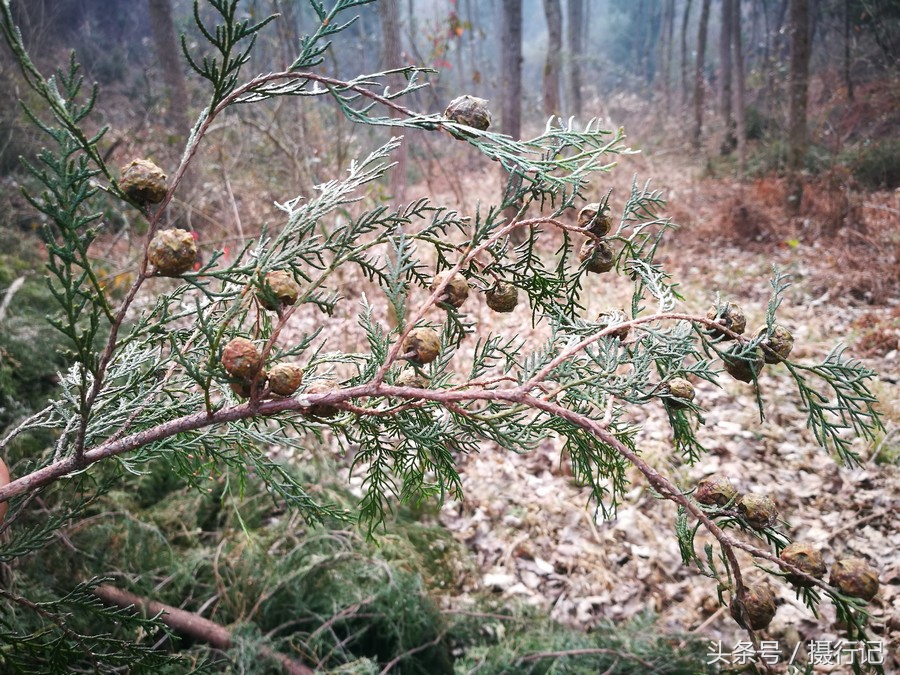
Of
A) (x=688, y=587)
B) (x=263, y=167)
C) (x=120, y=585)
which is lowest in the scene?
(x=688, y=587)

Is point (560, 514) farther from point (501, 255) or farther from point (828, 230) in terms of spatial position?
point (828, 230)

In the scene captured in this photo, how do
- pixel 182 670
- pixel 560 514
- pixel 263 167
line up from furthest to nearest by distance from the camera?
1. pixel 263 167
2. pixel 560 514
3. pixel 182 670

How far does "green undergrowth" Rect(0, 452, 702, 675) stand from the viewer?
185cm

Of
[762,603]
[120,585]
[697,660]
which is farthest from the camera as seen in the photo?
[120,585]

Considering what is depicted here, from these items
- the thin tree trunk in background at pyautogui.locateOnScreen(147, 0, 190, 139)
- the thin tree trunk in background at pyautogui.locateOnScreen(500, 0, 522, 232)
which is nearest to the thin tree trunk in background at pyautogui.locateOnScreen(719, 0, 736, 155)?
the thin tree trunk in background at pyautogui.locateOnScreen(500, 0, 522, 232)

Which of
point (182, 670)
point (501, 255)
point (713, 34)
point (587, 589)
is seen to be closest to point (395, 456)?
point (501, 255)

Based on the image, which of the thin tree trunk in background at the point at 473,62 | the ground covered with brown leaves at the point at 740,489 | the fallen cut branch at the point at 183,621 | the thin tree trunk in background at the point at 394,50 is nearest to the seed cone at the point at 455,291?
the ground covered with brown leaves at the point at 740,489

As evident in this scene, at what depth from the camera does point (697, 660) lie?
72.9 inches

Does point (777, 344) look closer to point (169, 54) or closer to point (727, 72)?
point (169, 54)

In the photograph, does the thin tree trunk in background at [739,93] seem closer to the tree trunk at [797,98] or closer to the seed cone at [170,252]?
the tree trunk at [797,98]

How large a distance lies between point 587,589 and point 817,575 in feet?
7.04

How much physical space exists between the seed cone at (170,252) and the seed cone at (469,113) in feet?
1.43

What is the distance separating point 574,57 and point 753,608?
14.0 meters

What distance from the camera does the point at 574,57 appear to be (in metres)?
12.6
